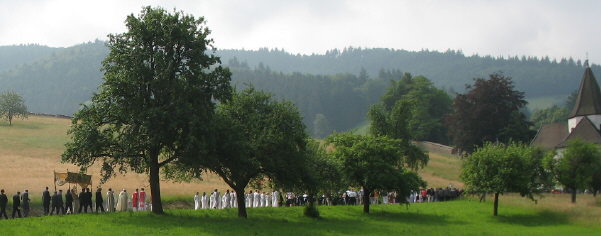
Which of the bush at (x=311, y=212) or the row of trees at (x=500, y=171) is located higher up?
the row of trees at (x=500, y=171)

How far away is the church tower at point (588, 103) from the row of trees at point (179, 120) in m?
66.4

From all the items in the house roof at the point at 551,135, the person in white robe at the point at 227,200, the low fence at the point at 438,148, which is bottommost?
the person in white robe at the point at 227,200

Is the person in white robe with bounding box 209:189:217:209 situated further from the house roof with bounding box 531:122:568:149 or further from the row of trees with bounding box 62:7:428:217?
the house roof with bounding box 531:122:568:149

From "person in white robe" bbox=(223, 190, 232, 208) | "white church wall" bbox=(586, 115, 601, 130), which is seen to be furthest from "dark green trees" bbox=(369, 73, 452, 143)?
"person in white robe" bbox=(223, 190, 232, 208)

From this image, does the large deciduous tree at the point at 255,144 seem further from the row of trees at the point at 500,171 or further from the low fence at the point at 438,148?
the low fence at the point at 438,148

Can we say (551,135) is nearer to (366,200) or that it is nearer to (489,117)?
(489,117)

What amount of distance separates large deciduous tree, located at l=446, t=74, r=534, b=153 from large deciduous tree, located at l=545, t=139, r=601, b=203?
118 feet

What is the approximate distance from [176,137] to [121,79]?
4.14 metres

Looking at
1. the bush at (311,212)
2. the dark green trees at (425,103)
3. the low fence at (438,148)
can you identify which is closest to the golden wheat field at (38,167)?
the bush at (311,212)

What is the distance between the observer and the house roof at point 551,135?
9925 cm

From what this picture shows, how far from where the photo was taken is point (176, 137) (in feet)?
119

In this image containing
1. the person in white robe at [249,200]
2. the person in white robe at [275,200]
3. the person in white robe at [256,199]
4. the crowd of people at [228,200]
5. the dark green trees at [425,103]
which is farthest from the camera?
the dark green trees at [425,103]

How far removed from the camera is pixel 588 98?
95.9 meters

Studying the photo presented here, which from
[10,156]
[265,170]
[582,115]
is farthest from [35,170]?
[582,115]
